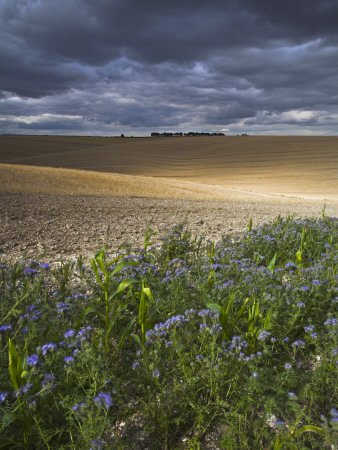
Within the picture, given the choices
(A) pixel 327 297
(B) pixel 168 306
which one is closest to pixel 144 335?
(B) pixel 168 306

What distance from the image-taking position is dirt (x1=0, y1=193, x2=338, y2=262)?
623cm

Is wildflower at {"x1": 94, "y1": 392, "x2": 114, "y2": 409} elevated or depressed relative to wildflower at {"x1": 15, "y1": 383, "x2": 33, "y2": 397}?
elevated

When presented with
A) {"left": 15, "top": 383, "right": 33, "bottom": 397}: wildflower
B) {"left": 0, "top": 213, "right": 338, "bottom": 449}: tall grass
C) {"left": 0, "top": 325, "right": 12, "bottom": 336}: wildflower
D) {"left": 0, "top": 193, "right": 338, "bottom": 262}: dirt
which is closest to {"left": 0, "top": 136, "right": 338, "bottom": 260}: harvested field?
{"left": 0, "top": 193, "right": 338, "bottom": 262}: dirt

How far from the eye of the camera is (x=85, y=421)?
192 centimetres

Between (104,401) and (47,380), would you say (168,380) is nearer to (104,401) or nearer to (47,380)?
(104,401)

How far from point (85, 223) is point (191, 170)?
34223mm

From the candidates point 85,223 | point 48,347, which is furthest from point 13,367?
point 85,223

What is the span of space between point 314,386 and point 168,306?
1530mm

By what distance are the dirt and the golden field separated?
3.68 metres

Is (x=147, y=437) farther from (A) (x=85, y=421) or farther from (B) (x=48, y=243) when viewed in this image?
(B) (x=48, y=243)

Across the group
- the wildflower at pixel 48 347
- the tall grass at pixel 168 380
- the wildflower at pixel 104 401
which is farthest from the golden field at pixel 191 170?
the wildflower at pixel 104 401

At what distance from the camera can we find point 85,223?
795 centimetres

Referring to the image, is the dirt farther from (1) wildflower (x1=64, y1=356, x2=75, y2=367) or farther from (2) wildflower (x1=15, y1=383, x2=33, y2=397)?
(2) wildflower (x1=15, y1=383, x2=33, y2=397)

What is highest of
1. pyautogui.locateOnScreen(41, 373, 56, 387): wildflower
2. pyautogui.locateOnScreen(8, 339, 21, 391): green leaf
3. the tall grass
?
pyautogui.locateOnScreen(8, 339, 21, 391): green leaf
